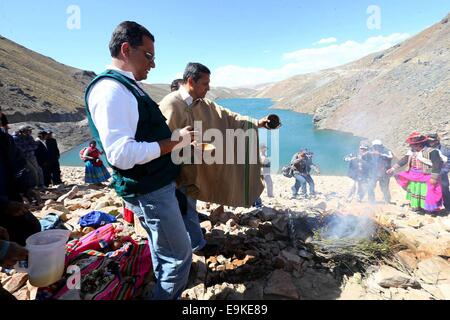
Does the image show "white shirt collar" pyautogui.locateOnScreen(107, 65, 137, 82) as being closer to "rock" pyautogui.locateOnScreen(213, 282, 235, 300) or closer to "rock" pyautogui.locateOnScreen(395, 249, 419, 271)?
"rock" pyautogui.locateOnScreen(213, 282, 235, 300)

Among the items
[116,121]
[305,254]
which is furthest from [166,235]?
[305,254]

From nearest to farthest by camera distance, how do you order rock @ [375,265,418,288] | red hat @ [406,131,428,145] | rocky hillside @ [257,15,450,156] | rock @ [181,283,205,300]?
rock @ [181,283,205,300], rock @ [375,265,418,288], red hat @ [406,131,428,145], rocky hillside @ [257,15,450,156]

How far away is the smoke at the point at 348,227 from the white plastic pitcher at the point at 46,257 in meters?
2.71

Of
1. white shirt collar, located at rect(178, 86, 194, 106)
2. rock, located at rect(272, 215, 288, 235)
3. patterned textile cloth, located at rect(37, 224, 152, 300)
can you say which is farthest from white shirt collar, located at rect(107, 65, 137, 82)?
rock, located at rect(272, 215, 288, 235)

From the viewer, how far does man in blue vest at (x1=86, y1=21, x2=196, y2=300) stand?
151 centimetres

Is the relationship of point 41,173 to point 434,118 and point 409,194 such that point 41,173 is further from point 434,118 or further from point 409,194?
point 434,118

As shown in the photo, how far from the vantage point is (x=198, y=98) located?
2.77m

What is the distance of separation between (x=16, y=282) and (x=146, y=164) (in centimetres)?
185

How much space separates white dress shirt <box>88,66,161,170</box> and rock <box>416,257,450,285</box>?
2.87 m

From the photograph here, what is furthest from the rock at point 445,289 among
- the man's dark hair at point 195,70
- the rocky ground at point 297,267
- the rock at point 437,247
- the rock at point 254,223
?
the man's dark hair at point 195,70

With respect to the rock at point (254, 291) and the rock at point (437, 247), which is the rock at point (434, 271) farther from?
the rock at point (254, 291)

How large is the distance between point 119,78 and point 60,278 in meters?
1.65

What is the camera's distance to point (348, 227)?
354 cm
